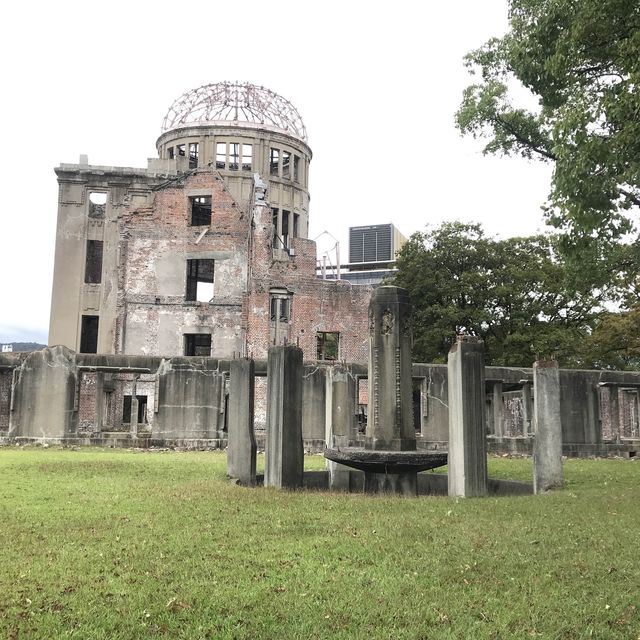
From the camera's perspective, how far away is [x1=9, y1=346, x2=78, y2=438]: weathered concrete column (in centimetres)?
2030

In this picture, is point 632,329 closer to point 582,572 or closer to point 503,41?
point 503,41

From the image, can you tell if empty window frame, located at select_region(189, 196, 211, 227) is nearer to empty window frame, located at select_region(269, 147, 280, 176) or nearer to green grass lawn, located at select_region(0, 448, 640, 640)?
empty window frame, located at select_region(269, 147, 280, 176)

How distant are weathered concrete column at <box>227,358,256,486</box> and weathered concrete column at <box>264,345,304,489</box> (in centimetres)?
69

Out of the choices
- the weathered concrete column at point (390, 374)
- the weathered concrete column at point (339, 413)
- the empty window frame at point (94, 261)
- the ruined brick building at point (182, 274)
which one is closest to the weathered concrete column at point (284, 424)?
the weathered concrete column at point (390, 374)

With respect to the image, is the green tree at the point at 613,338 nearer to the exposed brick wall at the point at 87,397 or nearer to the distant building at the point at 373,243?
the exposed brick wall at the point at 87,397

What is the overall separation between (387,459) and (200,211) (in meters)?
27.3

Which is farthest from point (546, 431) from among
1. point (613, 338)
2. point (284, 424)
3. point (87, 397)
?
point (87, 397)

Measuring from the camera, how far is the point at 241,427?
1132 cm

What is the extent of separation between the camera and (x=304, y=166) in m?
42.1

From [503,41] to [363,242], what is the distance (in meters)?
66.7

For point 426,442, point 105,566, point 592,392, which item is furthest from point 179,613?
point 592,392

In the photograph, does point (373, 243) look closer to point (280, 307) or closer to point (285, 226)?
point (285, 226)

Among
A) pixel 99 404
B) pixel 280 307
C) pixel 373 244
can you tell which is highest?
pixel 373 244

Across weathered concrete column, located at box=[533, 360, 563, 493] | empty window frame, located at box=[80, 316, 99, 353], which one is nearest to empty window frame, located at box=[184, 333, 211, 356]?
empty window frame, located at box=[80, 316, 99, 353]
